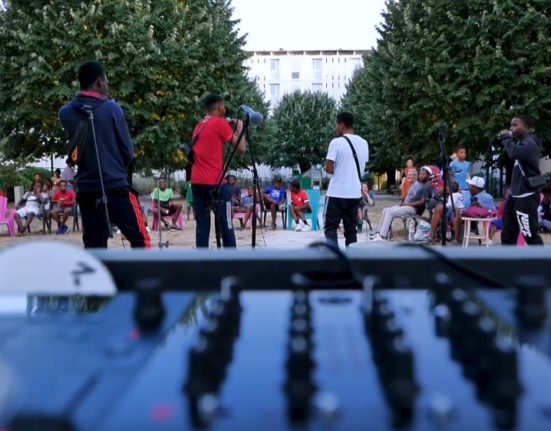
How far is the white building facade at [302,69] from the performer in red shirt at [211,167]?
8762 centimetres

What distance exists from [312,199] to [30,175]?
57.6 ft

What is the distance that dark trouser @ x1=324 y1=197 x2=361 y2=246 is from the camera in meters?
8.39

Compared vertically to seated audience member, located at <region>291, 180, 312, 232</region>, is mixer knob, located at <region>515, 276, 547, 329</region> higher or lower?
higher

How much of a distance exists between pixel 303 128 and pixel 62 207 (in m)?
46.7

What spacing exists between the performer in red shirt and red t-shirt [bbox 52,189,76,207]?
31.2 feet

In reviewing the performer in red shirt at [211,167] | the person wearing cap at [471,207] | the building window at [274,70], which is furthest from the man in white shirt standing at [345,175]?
the building window at [274,70]

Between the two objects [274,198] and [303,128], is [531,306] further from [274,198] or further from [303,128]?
[303,128]

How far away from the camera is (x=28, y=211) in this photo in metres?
16.4

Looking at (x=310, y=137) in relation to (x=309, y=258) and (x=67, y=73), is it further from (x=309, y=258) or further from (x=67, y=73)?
(x=309, y=258)

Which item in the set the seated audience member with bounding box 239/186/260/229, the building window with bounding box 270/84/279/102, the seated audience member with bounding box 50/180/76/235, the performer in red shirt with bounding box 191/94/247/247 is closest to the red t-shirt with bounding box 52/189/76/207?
the seated audience member with bounding box 50/180/76/235

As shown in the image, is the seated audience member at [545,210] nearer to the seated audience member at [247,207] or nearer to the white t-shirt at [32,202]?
the seated audience member at [247,207]

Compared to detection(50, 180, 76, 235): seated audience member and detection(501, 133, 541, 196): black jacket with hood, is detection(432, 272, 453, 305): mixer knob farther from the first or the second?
detection(50, 180, 76, 235): seated audience member

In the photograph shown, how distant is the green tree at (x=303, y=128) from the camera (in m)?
62.0

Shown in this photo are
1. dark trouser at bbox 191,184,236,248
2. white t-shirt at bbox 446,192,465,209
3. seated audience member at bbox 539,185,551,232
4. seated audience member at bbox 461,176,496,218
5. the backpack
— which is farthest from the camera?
seated audience member at bbox 539,185,551,232
